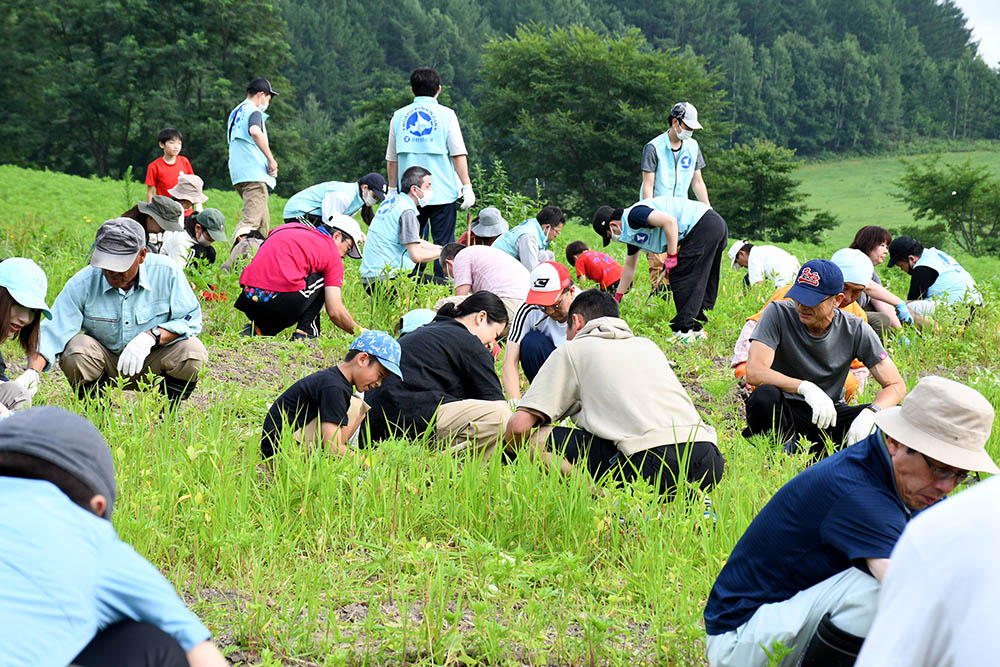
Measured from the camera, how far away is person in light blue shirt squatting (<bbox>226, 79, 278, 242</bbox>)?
393 inches

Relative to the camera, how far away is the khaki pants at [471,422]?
529 cm

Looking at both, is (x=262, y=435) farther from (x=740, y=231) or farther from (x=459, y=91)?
(x=459, y=91)

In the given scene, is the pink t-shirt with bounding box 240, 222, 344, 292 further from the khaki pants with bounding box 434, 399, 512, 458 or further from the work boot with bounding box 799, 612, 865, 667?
the work boot with bounding box 799, 612, 865, 667

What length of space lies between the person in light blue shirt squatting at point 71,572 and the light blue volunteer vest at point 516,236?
22.1 feet

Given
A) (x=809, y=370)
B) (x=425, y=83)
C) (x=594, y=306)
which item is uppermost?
(x=425, y=83)

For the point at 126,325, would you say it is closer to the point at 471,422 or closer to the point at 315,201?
the point at 471,422

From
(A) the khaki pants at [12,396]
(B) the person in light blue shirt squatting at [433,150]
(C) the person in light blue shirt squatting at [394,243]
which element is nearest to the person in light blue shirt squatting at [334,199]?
(B) the person in light blue shirt squatting at [433,150]

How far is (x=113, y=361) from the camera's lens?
18.5 feet

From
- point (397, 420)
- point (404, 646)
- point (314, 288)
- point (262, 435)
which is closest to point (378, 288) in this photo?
point (314, 288)

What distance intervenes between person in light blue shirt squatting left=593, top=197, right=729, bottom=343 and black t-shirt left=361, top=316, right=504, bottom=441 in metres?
2.77

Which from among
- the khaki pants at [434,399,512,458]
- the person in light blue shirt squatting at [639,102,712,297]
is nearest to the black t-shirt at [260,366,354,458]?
the khaki pants at [434,399,512,458]

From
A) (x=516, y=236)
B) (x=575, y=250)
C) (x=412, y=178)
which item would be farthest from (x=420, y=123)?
(x=575, y=250)

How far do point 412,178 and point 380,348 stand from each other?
165 inches

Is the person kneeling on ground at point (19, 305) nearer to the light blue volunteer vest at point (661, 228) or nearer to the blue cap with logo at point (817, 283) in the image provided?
the blue cap with logo at point (817, 283)
